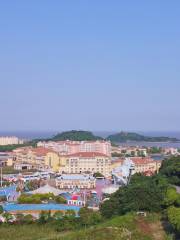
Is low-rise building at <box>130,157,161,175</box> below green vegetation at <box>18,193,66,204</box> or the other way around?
the other way around

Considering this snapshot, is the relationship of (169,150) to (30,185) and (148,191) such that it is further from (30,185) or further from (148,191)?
(148,191)


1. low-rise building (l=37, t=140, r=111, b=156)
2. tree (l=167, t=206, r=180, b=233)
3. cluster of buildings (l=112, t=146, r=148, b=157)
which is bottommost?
tree (l=167, t=206, r=180, b=233)

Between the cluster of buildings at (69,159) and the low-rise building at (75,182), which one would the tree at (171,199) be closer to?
the low-rise building at (75,182)

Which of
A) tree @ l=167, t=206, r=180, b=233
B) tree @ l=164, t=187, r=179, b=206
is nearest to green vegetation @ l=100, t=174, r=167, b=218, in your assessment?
tree @ l=164, t=187, r=179, b=206

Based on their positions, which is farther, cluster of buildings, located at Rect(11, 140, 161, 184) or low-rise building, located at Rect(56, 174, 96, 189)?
cluster of buildings, located at Rect(11, 140, 161, 184)

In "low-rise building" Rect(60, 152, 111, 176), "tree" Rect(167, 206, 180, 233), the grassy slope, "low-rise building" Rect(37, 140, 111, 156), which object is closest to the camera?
"tree" Rect(167, 206, 180, 233)

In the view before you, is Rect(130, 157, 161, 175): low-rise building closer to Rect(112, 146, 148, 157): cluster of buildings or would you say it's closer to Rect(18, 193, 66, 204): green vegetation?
Rect(112, 146, 148, 157): cluster of buildings

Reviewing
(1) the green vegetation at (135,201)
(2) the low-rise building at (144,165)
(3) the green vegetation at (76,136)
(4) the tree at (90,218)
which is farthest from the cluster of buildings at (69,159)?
(4) the tree at (90,218)
